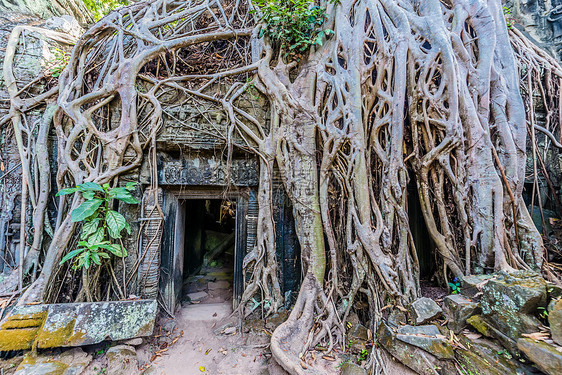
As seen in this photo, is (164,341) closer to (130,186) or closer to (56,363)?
(56,363)

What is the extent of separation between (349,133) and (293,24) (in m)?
1.68

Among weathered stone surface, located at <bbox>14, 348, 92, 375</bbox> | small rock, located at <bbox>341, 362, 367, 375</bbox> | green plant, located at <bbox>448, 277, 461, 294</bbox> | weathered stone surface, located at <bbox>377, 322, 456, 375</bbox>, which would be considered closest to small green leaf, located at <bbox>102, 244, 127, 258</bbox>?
weathered stone surface, located at <bbox>14, 348, 92, 375</bbox>

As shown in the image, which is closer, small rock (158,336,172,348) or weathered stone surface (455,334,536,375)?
weathered stone surface (455,334,536,375)

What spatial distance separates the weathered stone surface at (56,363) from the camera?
187 centimetres

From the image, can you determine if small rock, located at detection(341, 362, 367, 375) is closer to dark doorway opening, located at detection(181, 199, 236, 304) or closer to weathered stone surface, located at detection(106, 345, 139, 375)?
weathered stone surface, located at detection(106, 345, 139, 375)

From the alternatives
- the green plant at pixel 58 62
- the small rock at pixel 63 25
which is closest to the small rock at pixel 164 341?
the green plant at pixel 58 62

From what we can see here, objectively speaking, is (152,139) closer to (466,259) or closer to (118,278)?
(118,278)

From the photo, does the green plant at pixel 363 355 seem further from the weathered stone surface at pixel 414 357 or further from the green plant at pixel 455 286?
the green plant at pixel 455 286

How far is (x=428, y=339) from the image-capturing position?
1782mm

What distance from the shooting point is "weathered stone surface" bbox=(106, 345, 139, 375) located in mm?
2028

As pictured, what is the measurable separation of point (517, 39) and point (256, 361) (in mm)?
5341

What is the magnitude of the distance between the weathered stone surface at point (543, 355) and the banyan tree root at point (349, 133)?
0.86 metres

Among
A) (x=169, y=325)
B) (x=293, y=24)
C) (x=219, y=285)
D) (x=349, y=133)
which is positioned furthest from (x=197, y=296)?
(x=293, y=24)

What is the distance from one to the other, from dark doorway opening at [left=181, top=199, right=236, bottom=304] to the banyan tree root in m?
1.22
